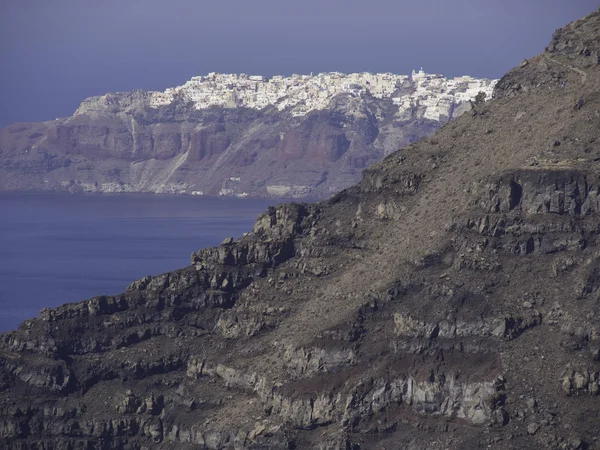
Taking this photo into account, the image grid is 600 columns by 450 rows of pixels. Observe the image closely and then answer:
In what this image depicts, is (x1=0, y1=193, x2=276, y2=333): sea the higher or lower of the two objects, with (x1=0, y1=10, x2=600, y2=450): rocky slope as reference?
lower

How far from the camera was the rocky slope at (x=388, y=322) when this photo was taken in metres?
79.1

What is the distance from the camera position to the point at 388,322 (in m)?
84.4

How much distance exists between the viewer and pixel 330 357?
83500 mm

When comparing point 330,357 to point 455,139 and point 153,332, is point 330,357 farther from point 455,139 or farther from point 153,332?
point 455,139

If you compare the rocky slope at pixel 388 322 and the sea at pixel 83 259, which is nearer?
the rocky slope at pixel 388 322

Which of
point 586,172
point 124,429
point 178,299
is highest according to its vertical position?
point 586,172

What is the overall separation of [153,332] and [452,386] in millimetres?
18754

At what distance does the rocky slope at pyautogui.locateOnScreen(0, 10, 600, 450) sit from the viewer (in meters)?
79.1

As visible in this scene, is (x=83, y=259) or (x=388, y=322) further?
(x=83, y=259)

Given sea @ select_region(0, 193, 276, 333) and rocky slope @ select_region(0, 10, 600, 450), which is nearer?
rocky slope @ select_region(0, 10, 600, 450)

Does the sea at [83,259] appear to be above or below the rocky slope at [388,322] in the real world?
below

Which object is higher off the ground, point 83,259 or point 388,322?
point 388,322

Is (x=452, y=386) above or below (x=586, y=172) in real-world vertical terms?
below

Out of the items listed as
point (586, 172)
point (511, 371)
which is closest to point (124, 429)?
point (511, 371)
